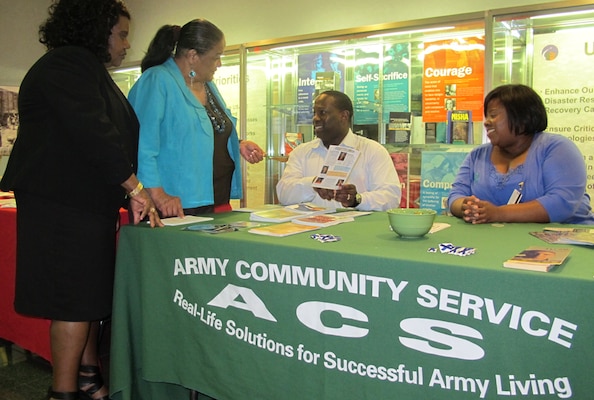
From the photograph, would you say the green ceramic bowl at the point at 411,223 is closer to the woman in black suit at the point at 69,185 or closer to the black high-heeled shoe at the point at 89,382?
the woman in black suit at the point at 69,185

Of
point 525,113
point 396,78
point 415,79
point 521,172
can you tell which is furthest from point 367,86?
point 521,172

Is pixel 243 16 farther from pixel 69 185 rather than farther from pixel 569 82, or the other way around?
pixel 69 185

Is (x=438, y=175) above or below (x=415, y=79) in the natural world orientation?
below

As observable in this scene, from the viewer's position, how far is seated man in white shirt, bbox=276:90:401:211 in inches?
109

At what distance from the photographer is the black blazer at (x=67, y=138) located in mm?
1688

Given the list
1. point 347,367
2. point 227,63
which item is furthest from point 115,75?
point 347,367

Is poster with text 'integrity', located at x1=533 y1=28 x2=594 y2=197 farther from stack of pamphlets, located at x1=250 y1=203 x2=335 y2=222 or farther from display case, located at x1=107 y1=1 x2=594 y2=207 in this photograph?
stack of pamphlets, located at x1=250 y1=203 x2=335 y2=222

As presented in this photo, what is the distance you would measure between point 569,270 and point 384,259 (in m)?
0.40

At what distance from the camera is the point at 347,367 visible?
130cm

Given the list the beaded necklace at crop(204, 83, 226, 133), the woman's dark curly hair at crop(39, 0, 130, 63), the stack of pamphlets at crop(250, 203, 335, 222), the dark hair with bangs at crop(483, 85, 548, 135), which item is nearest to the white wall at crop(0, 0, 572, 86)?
the dark hair with bangs at crop(483, 85, 548, 135)

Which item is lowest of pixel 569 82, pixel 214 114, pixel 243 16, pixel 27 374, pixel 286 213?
pixel 27 374

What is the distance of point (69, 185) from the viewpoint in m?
1.74

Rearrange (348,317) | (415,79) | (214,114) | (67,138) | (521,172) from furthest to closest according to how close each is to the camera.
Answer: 1. (415,79)
2. (214,114)
3. (521,172)
4. (67,138)
5. (348,317)

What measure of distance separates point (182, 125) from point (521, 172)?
4.71 feet
